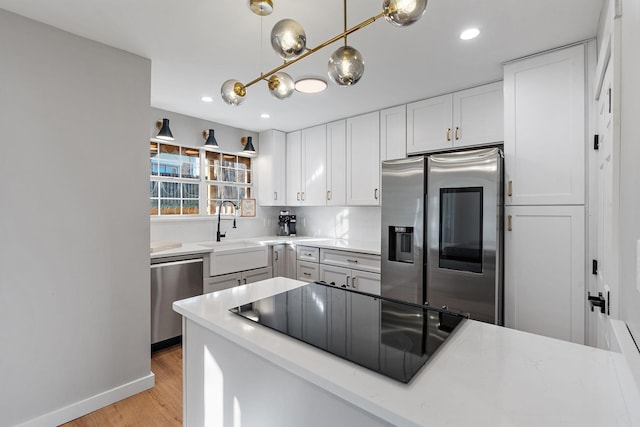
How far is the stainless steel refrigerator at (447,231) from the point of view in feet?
6.72

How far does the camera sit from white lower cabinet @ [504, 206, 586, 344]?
1858 millimetres

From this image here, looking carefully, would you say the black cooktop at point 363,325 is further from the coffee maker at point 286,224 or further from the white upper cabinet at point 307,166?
the coffee maker at point 286,224

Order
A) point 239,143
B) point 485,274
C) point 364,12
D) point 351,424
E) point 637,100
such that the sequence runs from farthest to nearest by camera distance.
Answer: point 239,143
point 485,274
point 364,12
point 637,100
point 351,424

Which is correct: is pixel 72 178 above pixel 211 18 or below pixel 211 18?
below

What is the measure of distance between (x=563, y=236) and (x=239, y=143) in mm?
3535

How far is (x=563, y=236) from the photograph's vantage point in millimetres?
1911

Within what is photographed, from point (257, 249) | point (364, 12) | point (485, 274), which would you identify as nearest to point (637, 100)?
point (364, 12)

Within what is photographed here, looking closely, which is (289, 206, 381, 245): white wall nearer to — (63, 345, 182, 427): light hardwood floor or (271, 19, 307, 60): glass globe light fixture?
(63, 345, 182, 427): light hardwood floor

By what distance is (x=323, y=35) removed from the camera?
1.87 metres

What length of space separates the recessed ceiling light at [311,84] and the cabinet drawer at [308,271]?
1.86 m

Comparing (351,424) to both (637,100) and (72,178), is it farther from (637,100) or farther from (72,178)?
(72,178)

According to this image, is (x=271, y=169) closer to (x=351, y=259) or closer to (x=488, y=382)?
(x=351, y=259)

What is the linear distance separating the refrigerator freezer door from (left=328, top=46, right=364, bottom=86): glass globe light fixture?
1.42 m

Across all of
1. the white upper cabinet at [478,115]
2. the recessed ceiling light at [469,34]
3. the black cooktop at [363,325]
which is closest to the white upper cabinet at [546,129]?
the white upper cabinet at [478,115]
